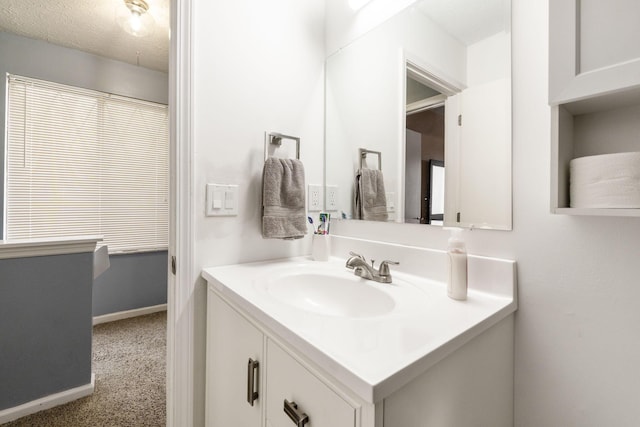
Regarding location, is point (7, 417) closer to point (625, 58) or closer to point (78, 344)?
point (78, 344)

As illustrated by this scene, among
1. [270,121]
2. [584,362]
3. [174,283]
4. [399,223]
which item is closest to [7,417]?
[174,283]

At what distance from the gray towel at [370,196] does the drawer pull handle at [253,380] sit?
69 cm

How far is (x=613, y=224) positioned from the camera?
640 mm

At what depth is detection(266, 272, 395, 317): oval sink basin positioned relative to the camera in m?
0.89

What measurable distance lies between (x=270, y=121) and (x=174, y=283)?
72 cm

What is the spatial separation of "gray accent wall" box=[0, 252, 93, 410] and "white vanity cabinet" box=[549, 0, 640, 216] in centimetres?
197

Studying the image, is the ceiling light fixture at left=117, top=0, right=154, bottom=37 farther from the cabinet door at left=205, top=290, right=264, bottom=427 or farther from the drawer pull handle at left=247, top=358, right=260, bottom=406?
the drawer pull handle at left=247, top=358, right=260, bottom=406

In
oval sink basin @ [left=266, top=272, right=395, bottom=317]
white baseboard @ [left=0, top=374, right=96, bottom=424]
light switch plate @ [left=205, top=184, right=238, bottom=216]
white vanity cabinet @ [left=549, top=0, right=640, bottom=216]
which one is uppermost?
white vanity cabinet @ [left=549, top=0, right=640, bottom=216]

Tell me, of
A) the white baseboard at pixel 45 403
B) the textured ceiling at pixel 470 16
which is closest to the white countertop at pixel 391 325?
the textured ceiling at pixel 470 16

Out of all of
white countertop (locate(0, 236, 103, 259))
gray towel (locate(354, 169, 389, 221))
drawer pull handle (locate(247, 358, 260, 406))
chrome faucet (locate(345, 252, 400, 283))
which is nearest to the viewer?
drawer pull handle (locate(247, 358, 260, 406))

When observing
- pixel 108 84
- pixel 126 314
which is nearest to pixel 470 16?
pixel 108 84

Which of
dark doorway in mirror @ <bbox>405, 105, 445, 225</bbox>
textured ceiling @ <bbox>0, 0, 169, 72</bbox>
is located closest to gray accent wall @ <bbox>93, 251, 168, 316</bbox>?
textured ceiling @ <bbox>0, 0, 169, 72</bbox>

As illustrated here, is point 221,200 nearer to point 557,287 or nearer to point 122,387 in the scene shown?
point 557,287

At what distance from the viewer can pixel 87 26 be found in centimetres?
210
